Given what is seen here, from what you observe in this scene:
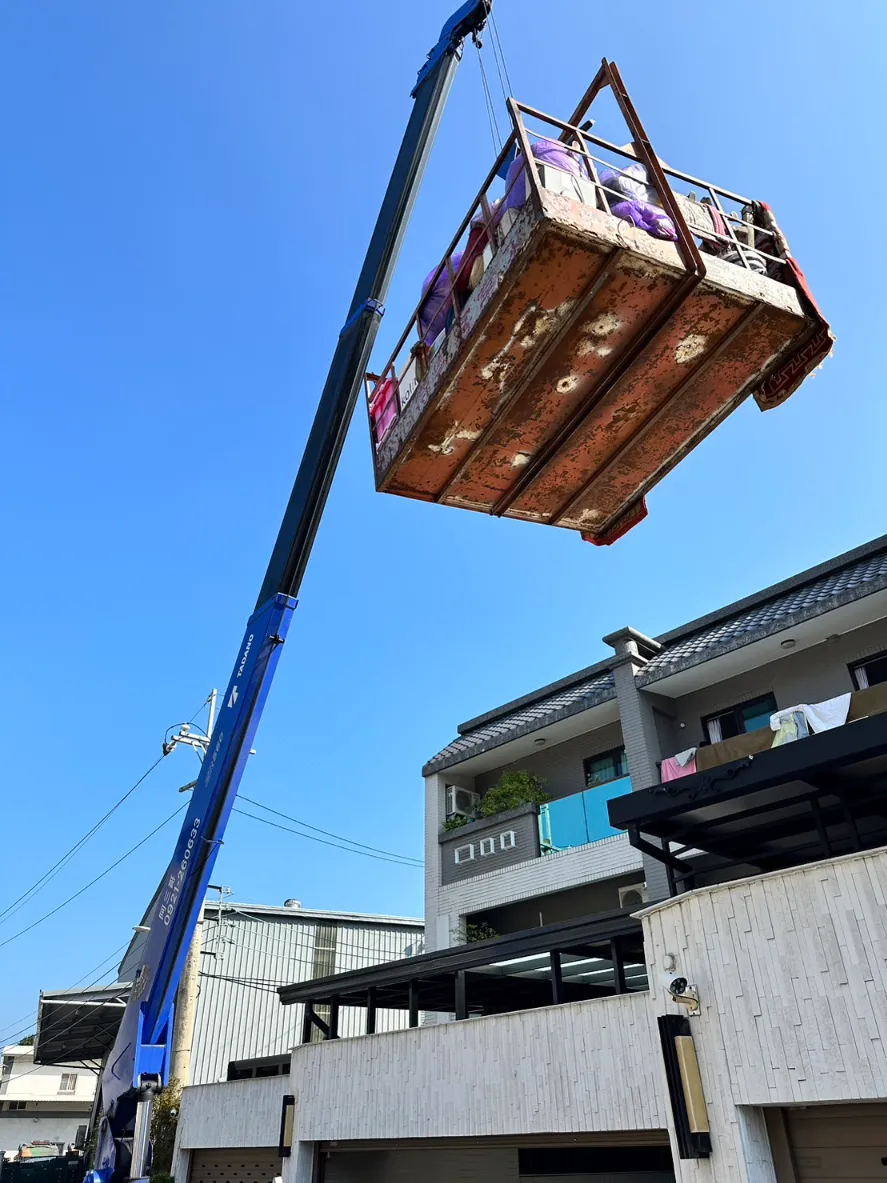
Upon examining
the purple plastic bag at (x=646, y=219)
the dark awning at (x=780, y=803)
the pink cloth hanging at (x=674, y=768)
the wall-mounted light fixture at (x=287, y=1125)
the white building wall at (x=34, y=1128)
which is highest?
the purple plastic bag at (x=646, y=219)

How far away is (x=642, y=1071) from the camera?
9789mm

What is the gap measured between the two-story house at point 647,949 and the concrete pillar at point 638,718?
0.05 m

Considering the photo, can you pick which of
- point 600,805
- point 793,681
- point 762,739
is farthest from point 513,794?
point 762,739

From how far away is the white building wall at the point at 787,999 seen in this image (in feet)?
25.7

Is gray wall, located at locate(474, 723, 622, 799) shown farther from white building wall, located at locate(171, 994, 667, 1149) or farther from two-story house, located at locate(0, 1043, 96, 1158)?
two-story house, located at locate(0, 1043, 96, 1158)

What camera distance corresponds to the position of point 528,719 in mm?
20312

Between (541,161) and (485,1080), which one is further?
(485,1080)

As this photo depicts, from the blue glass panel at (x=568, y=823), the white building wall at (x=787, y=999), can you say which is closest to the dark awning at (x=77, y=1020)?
the blue glass panel at (x=568, y=823)

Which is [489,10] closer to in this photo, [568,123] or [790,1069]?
[568,123]

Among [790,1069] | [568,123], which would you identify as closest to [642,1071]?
[790,1069]

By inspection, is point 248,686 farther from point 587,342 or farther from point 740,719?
point 740,719

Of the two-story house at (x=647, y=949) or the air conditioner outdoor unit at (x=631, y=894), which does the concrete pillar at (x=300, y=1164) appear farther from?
the air conditioner outdoor unit at (x=631, y=894)

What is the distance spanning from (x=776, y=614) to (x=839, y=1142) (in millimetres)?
9759

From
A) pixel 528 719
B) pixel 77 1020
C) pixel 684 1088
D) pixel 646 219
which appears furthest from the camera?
pixel 77 1020
